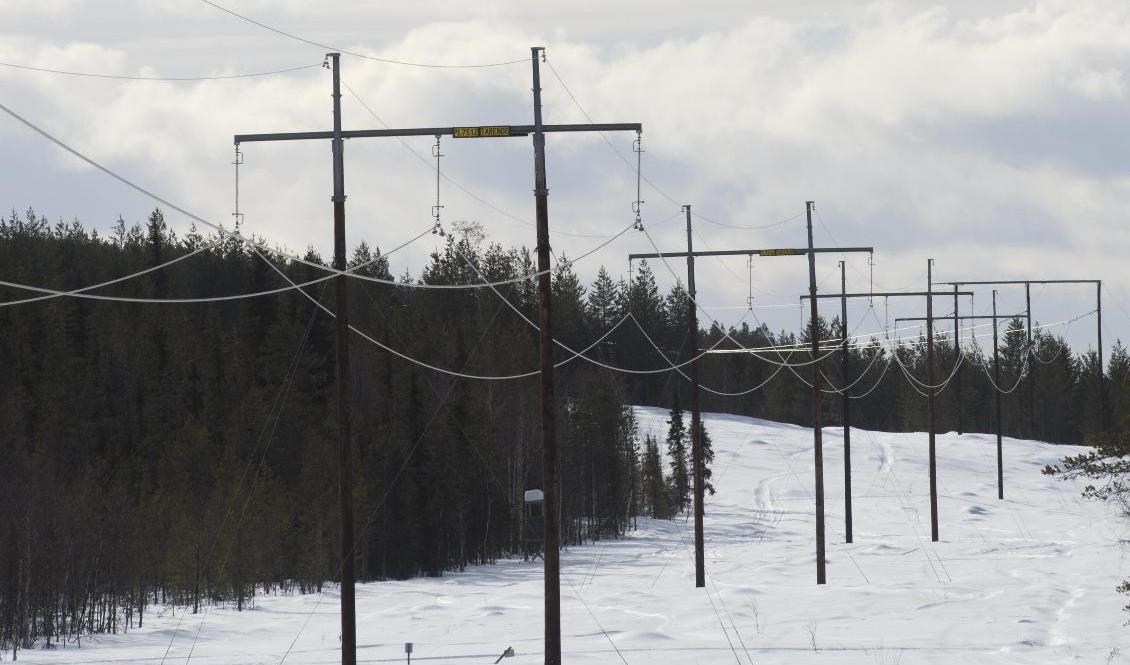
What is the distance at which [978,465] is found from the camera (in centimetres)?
9562

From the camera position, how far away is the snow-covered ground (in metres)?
23.5

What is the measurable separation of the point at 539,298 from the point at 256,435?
178 ft

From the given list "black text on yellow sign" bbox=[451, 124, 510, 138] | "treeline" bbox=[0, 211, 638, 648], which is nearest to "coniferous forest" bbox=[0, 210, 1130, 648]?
"treeline" bbox=[0, 211, 638, 648]

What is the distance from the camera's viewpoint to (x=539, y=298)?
21.5m

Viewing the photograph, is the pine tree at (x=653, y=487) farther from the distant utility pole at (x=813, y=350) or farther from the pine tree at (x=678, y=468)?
the distant utility pole at (x=813, y=350)

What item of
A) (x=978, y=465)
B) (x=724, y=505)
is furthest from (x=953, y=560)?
(x=978, y=465)

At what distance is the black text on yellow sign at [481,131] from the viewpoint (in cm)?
2195

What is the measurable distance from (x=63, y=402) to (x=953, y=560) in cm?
5513

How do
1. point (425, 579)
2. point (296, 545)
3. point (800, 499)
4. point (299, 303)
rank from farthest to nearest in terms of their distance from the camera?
point (299, 303), point (800, 499), point (296, 545), point (425, 579)

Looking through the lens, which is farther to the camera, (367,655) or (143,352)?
(143,352)

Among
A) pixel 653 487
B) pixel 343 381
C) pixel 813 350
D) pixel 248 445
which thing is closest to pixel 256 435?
pixel 248 445

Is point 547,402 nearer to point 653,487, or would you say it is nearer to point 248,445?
point 248,445

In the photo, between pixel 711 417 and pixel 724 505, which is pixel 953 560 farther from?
pixel 711 417

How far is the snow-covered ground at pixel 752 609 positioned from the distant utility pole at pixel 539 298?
2628 millimetres
